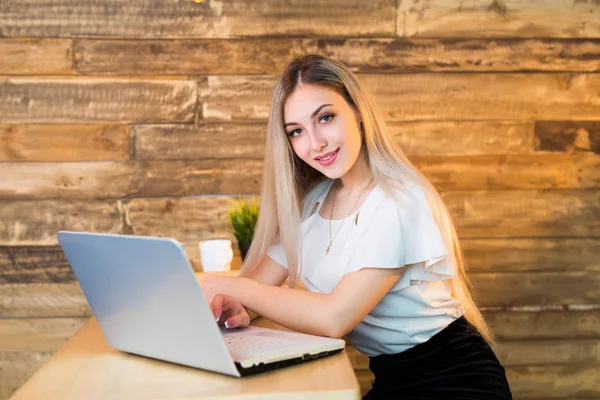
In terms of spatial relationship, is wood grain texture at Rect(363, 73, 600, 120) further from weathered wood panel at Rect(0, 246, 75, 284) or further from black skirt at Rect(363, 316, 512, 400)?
weathered wood panel at Rect(0, 246, 75, 284)

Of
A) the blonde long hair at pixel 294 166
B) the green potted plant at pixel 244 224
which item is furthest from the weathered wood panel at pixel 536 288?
the blonde long hair at pixel 294 166

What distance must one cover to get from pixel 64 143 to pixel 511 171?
171cm

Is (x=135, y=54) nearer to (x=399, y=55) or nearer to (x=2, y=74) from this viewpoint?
(x=2, y=74)

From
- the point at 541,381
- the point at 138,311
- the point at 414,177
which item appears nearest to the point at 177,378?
the point at 138,311

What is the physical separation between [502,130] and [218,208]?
3.73 ft

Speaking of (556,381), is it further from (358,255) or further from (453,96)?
(358,255)

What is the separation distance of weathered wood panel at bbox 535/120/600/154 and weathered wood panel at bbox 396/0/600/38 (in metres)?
0.34

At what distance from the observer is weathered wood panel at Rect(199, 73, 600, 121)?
2.54 meters

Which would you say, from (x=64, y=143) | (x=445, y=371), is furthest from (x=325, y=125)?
(x=64, y=143)

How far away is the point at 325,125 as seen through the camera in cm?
159

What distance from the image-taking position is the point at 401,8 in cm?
255

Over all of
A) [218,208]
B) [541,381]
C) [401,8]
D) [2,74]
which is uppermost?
[401,8]

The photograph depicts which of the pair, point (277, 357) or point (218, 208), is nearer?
point (277, 357)

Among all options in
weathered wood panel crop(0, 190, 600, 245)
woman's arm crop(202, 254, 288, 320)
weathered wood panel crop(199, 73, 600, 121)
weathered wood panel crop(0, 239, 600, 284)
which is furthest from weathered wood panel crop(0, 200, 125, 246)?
woman's arm crop(202, 254, 288, 320)
